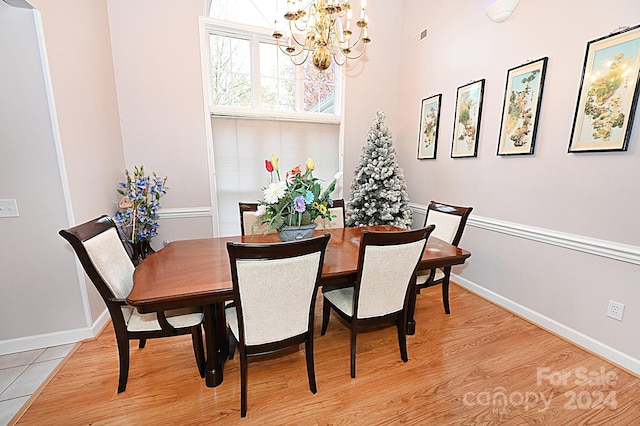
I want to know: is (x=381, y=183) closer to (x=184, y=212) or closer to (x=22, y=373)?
(x=184, y=212)

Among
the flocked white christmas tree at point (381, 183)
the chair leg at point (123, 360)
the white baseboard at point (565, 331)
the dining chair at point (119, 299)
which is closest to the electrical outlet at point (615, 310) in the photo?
the white baseboard at point (565, 331)

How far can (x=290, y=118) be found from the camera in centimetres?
350

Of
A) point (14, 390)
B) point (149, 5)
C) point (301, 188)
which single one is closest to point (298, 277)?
point (301, 188)

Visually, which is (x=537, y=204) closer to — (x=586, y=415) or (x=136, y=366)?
(x=586, y=415)

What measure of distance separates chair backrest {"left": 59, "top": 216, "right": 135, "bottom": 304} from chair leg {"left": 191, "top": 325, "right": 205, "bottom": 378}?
17.3 inches

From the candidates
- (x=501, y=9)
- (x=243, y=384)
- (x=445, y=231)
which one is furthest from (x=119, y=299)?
(x=501, y=9)

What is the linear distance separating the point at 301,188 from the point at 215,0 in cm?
299

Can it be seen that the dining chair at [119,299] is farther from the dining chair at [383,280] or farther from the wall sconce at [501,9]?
the wall sconce at [501,9]

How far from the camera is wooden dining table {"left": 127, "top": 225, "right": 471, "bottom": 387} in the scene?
1.27 m

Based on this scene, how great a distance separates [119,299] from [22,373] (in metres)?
1.10

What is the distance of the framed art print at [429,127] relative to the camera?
10.6 ft

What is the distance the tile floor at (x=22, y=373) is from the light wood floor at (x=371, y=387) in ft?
0.31

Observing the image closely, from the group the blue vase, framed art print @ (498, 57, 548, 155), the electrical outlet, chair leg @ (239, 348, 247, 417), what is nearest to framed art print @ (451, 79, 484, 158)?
framed art print @ (498, 57, 548, 155)

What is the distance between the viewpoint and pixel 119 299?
141cm
